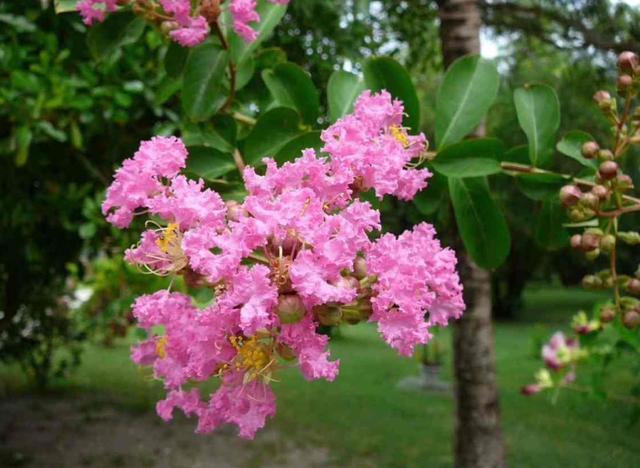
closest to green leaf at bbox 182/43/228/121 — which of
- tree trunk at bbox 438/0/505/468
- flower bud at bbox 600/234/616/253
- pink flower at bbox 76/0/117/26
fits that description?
pink flower at bbox 76/0/117/26

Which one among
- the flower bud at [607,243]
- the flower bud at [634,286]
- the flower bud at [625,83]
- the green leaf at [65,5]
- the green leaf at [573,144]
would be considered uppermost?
the green leaf at [65,5]

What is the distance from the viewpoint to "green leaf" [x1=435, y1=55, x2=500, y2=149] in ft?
3.51

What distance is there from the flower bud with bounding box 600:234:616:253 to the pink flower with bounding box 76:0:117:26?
0.76 m

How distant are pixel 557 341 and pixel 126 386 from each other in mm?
3839

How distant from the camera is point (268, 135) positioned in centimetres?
99

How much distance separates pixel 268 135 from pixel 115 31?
0.38 meters

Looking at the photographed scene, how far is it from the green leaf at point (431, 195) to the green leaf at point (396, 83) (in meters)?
0.10

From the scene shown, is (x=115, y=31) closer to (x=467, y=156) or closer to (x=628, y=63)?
(x=467, y=156)

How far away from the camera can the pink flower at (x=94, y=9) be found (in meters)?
1.11

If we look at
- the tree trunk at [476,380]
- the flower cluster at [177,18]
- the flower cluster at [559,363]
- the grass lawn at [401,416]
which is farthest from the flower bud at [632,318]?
the grass lawn at [401,416]

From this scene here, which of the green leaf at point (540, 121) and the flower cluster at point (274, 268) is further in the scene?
the green leaf at point (540, 121)

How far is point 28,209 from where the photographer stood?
2480 millimetres

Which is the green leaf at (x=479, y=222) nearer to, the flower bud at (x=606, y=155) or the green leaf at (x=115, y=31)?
the flower bud at (x=606, y=155)

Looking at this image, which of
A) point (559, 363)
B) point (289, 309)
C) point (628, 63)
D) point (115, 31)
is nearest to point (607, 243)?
point (628, 63)
